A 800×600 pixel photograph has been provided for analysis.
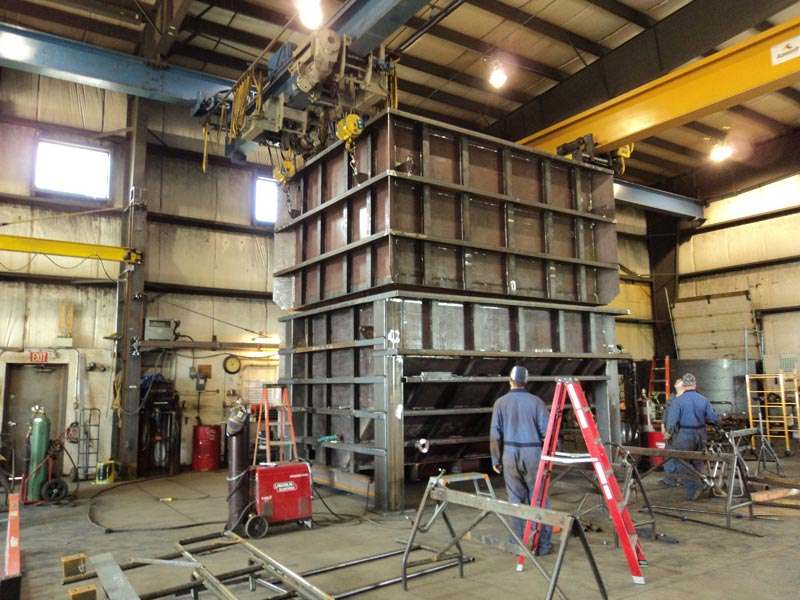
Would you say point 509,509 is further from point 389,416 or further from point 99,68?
point 99,68

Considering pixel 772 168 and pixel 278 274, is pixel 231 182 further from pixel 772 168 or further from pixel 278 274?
pixel 772 168

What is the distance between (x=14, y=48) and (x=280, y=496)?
893 centimetres

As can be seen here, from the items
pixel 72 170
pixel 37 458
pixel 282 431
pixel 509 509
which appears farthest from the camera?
pixel 72 170

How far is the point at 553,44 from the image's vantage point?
12195mm

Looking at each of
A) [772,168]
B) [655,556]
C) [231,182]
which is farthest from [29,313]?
[772,168]

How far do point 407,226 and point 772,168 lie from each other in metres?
15.0

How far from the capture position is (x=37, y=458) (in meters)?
8.73

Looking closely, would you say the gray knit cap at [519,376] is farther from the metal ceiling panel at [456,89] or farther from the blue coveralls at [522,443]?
the metal ceiling panel at [456,89]

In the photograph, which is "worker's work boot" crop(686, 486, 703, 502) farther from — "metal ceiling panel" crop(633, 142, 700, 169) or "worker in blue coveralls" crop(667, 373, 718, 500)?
"metal ceiling panel" crop(633, 142, 700, 169)

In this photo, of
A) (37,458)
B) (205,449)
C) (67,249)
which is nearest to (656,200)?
(205,449)

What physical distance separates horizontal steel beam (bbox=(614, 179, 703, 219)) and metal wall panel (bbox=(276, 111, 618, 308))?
7.93 m

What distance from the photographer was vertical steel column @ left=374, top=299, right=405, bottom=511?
6988 mm

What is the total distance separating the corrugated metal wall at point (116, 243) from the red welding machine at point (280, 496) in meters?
6.93

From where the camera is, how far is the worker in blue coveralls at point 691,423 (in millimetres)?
8023
